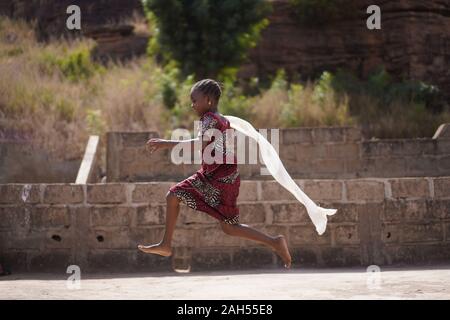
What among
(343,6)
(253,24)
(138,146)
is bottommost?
(138,146)

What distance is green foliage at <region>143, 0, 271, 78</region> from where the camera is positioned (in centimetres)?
1495

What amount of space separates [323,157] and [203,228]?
4.60m

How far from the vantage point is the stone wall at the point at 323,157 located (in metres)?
10.4

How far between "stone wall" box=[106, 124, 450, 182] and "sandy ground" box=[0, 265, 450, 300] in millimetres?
4222

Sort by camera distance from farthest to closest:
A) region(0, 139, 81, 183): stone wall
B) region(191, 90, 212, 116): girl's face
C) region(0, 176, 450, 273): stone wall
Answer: region(0, 139, 81, 183): stone wall → region(0, 176, 450, 273): stone wall → region(191, 90, 212, 116): girl's face

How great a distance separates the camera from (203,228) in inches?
259

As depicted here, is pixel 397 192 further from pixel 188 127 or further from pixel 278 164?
pixel 188 127

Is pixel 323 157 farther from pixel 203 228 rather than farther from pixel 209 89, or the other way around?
pixel 209 89

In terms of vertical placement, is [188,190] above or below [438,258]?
above

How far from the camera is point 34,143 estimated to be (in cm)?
1252

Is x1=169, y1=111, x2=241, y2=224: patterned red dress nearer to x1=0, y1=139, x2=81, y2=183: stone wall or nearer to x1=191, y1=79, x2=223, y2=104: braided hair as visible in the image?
x1=191, y1=79, x2=223, y2=104: braided hair

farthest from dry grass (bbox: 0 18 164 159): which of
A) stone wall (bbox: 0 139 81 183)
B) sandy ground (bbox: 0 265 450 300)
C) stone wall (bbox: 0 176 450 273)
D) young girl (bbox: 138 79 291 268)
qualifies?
young girl (bbox: 138 79 291 268)
